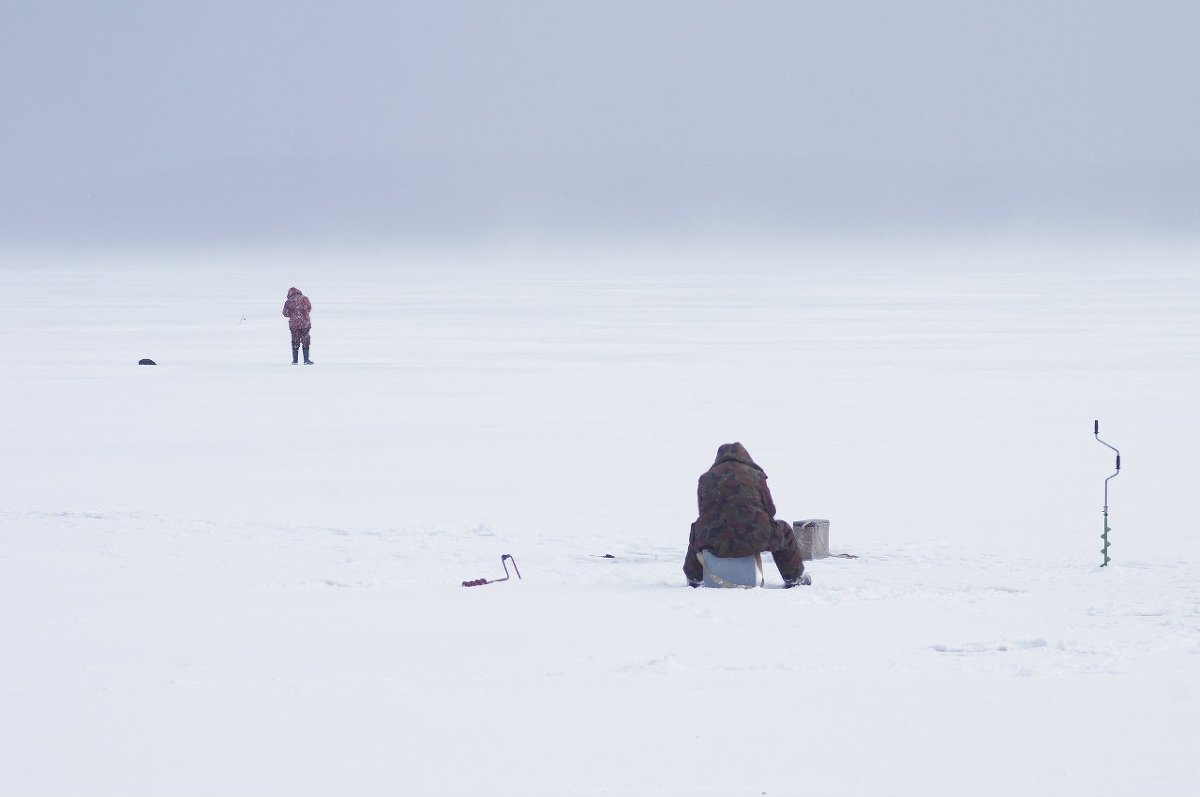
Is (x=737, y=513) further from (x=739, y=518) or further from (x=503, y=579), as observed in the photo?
(x=503, y=579)

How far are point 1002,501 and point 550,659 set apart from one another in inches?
194

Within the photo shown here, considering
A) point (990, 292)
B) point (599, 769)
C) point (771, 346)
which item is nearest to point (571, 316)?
point (771, 346)

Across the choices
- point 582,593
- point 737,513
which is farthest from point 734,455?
point 582,593

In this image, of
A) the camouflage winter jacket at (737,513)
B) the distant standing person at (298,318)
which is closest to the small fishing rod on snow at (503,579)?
the camouflage winter jacket at (737,513)

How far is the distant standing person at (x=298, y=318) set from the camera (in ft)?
68.2

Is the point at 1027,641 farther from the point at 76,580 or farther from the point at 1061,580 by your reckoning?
the point at 76,580

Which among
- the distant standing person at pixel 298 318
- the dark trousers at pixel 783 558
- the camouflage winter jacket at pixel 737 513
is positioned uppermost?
the distant standing person at pixel 298 318

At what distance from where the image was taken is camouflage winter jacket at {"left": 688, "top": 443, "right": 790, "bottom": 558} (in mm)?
7203

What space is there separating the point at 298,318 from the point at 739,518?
14.6m

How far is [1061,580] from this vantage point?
7684mm

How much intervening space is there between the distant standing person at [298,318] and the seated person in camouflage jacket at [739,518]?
13.8 meters

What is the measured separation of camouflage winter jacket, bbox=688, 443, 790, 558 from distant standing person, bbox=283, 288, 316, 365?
45.2ft

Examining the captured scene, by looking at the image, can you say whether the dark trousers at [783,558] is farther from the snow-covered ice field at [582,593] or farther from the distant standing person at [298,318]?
the distant standing person at [298,318]

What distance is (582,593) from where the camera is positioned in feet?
24.4
